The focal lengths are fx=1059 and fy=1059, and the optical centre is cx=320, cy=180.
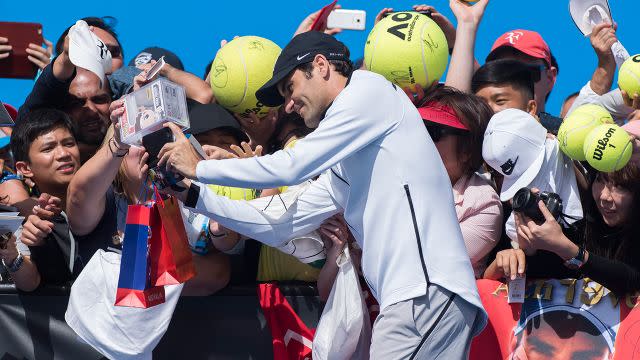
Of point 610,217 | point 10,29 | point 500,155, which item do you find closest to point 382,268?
point 500,155

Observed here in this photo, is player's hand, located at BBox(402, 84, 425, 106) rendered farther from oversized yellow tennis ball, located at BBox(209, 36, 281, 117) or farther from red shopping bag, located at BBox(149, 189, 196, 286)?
red shopping bag, located at BBox(149, 189, 196, 286)

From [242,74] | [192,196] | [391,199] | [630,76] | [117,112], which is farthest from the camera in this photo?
[242,74]

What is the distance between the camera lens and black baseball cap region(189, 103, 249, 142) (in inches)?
193

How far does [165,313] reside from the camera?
4.56 metres

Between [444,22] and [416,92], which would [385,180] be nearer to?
[416,92]

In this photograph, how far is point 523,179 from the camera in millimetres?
4266

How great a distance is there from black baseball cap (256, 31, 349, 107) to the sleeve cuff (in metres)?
0.53

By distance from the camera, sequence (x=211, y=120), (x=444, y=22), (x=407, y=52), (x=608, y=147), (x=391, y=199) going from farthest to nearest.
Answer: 1. (x=444, y=22)
2. (x=211, y=120)
3. (x=407, y=52)
4. (x=608, y=147)
5. (x=391, y=199)

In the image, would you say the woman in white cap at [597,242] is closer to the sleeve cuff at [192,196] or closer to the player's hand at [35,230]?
the sleeve cuff at [192,196]

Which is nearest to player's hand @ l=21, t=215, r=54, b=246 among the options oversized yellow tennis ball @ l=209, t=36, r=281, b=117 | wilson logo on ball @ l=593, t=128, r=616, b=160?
oversized yellow tennis ball @ l=209, t=36, r=281, b=117

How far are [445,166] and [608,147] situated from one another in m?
0.85

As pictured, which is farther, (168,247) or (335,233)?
(335,233)

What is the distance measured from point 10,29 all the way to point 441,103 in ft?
8.46

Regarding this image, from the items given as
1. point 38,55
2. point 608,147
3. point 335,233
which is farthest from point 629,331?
point 38,55
